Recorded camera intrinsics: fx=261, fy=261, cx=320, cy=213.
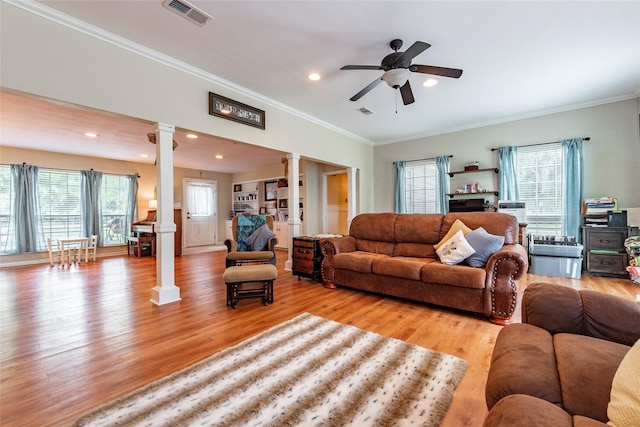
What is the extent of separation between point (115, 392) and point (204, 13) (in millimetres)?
2860

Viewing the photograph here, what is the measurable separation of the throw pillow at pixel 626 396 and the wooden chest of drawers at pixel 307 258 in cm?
319

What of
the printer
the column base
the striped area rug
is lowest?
the striped area rug

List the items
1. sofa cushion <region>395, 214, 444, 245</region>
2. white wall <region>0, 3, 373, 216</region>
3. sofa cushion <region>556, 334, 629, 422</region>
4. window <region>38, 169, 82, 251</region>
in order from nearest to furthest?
sofa cushion <region>556, 334, 629, 422</region> → white wall <region>0, 3, 373, 216</region> → sofa cushion <region>395, 214, 444, 245</region> → window <region>38, 169, 82, 251</region>

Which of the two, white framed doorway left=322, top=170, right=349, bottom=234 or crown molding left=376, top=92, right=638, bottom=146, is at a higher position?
crown molding left=376, top=92, right=638, bottom=146

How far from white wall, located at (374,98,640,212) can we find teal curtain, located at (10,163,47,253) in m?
8.96

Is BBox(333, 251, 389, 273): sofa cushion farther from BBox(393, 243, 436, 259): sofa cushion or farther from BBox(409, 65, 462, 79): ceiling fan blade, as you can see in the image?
BBox(409, 65, 462, 79): ceiling fan blade

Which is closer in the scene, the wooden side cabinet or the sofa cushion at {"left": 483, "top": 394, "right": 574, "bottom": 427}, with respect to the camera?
the sofa cushion at {"left": 483, "top": 394, "right": 574, "bottom": 427}

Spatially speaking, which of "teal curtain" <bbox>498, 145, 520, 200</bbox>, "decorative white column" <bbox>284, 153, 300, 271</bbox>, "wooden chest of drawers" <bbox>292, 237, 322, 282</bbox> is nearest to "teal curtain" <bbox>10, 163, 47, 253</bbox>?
"decorative white column" <bbox>284, 153, 300, 271</bbox>

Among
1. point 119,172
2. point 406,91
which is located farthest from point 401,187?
point 119,172

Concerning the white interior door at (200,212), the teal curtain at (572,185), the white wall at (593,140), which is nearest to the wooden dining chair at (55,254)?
the white interior door at (200,212)

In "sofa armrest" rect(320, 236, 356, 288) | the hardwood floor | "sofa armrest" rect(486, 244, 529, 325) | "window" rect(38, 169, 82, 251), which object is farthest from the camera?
"window" rect(38, 169, 82, 251)

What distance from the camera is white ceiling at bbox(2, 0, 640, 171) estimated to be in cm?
221

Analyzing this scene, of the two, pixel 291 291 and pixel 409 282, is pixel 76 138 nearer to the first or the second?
pixel 291 291

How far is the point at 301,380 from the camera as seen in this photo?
1.62m
